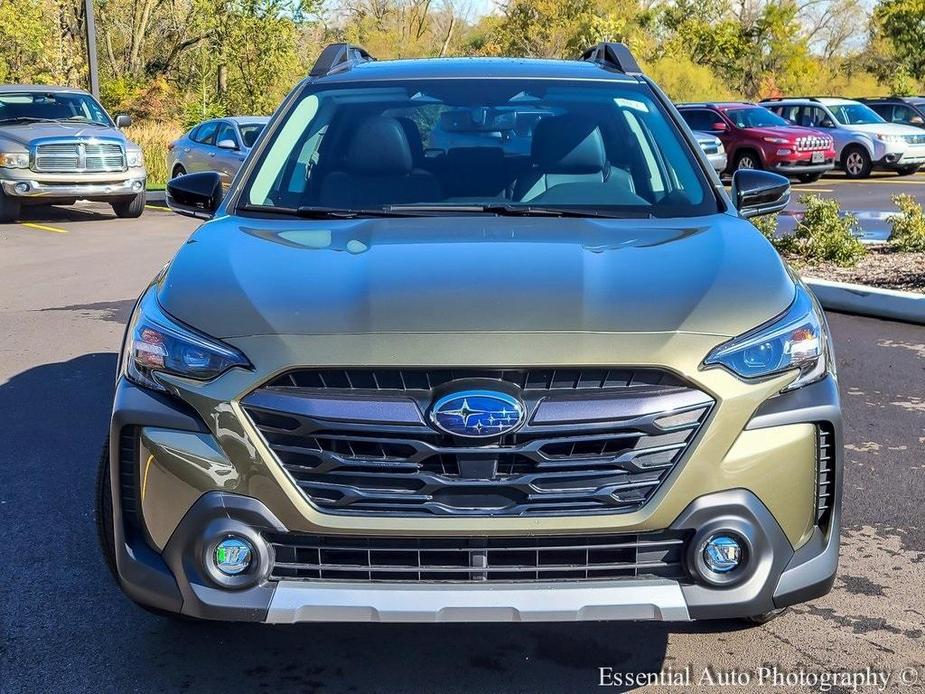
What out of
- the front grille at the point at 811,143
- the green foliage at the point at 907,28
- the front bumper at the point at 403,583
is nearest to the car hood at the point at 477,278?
the front bumper at the point at 403,583

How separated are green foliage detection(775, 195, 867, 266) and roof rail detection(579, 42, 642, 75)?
572 centimetres

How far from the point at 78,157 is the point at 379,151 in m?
13.5

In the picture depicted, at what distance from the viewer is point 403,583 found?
9.25 feet

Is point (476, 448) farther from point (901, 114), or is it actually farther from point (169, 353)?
point (901, 114)

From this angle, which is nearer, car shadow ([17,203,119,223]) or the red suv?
car shadow ([17,203,119,223])

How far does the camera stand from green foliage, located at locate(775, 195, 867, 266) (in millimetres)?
10453

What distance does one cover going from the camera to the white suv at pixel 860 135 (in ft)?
77.5

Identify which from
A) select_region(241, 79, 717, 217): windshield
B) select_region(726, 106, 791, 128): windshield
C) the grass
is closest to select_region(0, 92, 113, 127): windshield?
the grass

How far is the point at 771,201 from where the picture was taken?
4586 mm

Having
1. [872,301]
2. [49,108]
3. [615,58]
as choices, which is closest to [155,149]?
[49,108]

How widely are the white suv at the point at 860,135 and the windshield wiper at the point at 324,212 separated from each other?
2156cm

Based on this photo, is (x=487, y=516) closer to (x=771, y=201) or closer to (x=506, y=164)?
(x=506, y=164)

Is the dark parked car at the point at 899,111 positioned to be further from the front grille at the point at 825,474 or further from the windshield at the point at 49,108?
the front grille at the point at 825,474

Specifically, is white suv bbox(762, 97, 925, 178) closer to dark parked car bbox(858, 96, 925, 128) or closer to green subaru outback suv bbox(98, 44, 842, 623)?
dark parked car bbox(858, 96, 925, 128)
